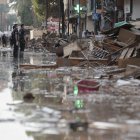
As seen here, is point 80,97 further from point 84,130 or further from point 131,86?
point 84,130

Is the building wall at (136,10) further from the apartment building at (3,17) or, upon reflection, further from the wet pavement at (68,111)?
the apartment building at (3,17)

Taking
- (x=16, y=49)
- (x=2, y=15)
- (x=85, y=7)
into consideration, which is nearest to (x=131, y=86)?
(x=16, y=49)

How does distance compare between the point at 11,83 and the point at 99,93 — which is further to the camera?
the point at 11,83

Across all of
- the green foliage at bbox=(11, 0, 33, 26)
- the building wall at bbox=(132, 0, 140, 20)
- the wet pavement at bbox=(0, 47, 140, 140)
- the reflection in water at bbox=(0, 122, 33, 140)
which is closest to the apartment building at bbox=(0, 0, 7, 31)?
the green foliage at bbox=(11, 0, 33, 26)

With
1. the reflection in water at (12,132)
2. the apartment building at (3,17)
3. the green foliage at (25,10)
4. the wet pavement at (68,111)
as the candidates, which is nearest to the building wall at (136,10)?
the wet pavement at (68,111)

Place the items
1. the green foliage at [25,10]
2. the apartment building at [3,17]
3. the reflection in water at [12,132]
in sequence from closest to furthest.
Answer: the reflection in water at [12,132] → the green foliage at [25,10] → the apartment building at [3,17]

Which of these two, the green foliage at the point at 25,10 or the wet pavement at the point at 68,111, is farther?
the green foliage at the point at 25,10

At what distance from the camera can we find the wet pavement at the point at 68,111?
8031 mm

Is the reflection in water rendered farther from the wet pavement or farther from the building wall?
the building wall

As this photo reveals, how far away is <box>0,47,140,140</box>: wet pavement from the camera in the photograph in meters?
8.03

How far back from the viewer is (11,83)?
638 inches

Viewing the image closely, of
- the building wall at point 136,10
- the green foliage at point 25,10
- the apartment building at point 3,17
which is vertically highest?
the building wall at point 136,10

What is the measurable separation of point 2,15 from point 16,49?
384 ft

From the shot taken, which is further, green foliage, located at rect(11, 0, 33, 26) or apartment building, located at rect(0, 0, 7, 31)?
apartment building, located at rect(0, 0, 7, 31)
